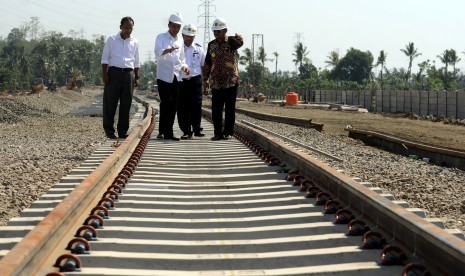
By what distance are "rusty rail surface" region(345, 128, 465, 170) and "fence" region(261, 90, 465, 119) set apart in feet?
73.0

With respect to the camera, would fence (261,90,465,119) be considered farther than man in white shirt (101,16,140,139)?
Yes

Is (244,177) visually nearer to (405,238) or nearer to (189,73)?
(405,238)

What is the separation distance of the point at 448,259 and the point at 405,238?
0.59m

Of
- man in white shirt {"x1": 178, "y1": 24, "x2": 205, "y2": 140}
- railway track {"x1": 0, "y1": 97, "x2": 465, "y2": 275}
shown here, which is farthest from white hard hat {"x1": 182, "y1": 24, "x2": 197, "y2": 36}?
railway track {"x1": 0, "y1": 97, "x2": 465, "y2": 275}

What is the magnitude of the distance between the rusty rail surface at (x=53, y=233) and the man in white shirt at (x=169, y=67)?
4403 millimetres

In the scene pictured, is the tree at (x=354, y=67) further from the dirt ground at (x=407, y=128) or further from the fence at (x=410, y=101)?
the dirt ground at (x=407, y=128)

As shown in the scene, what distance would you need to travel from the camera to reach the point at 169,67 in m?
10.1

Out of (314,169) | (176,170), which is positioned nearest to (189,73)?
(176,170)

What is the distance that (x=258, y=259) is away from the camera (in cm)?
363

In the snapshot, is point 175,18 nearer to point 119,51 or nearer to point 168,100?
point 119,51

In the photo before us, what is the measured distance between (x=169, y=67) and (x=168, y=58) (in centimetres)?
13

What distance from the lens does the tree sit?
13650cm

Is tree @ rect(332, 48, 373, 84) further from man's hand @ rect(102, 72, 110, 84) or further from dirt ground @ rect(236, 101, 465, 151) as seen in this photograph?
man's hand @ rect(102, 72, 110, 84)

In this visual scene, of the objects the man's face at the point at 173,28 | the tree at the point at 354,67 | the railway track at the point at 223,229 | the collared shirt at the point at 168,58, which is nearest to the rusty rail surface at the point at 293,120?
the collared shirt at the point at 168,58
